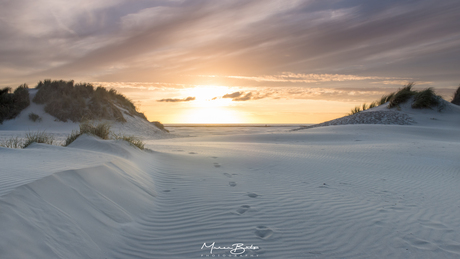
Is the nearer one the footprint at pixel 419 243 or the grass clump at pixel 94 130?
the footprint at pixel 419 243

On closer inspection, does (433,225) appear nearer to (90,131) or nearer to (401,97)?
(90,131)

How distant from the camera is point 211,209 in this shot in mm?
3676

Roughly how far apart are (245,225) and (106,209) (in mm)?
1743

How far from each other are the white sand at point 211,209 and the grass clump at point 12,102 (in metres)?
16.2

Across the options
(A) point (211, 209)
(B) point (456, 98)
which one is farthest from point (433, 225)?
(B) point (456, 98)

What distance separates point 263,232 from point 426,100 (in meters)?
24.9

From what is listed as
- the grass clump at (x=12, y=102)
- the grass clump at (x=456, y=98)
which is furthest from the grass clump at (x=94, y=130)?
the grass clump at (x=456, y=98)

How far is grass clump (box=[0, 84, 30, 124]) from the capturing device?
17.7 m

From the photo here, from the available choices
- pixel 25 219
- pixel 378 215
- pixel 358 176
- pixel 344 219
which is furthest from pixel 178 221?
pixel 358 176

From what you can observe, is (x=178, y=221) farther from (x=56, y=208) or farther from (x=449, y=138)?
(x=449, y=138)

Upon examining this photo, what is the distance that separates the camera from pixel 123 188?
156 inches

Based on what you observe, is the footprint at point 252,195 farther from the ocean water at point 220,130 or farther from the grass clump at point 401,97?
the grass clump at point 401,97

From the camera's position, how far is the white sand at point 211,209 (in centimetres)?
248

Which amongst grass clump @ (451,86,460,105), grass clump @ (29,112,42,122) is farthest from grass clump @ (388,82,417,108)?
grass clump @ (29,112,42,122)
